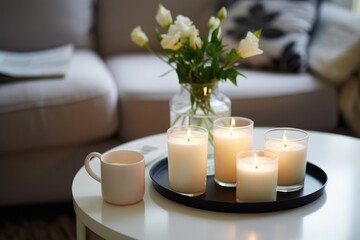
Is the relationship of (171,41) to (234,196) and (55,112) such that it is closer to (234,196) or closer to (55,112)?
(234,196)

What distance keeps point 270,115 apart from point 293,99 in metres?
0.10

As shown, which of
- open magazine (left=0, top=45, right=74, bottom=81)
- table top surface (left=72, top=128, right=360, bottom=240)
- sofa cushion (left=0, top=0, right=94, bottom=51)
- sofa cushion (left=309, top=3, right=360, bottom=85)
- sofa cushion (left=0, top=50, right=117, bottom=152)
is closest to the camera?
table top surface (left=72, top=128, right=360, bottom=240)

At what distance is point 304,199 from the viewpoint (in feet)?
3.52

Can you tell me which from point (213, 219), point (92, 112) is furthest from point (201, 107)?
point (92, 112)

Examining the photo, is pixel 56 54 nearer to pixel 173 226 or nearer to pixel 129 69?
pixel 129 69

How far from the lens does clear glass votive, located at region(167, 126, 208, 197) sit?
1094mm

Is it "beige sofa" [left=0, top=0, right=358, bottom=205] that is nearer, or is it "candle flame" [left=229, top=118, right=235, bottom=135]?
"candle flame" [left=229, top=118, right=235, bottom=135]

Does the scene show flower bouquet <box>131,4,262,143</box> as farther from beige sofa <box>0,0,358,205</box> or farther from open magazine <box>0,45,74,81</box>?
open magazine <box>0,45,74,81</box>

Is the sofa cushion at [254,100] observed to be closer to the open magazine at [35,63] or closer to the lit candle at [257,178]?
the open magazine at [35,63]

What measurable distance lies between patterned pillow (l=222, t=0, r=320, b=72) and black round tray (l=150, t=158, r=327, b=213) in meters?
0.96

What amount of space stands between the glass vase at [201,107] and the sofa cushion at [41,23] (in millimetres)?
1252

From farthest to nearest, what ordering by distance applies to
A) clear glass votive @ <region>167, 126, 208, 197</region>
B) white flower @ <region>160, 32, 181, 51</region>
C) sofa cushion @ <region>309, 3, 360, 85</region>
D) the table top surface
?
sofa cushion @ <region>309, 3, 360, 85</region> < white flower @ <region>160, 32, 181, 51</region> < clear glass votive @ <region>167, 126, 208, 197</region> < the table top surface

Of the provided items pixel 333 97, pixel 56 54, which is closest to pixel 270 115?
pixel 333 97

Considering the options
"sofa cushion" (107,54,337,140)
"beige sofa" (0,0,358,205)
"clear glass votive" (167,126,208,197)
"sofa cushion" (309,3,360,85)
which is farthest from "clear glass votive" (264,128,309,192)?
"sofa cushion" (309,3,360,85)
